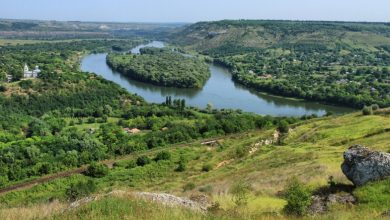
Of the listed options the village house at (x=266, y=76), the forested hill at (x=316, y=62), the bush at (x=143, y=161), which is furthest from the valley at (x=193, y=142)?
the forested hill at (x=316, y=62)

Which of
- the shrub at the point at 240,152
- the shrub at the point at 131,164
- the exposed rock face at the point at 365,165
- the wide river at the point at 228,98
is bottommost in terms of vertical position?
the wide river at the point at 228,98

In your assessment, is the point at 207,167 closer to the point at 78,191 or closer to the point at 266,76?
the point at 78,191

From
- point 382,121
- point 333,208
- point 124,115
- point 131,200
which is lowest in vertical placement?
point 124,115

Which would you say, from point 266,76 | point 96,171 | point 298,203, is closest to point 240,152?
point 96,171

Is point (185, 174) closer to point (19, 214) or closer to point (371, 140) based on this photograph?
point (371, 140)

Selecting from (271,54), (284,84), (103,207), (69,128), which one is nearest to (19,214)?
(103,207)

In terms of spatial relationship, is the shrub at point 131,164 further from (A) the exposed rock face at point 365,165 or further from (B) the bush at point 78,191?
(A) the exposed rock face at point 365,165

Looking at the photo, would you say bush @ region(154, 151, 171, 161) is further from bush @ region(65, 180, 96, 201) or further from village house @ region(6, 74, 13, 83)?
village house @ region(6, 74, 13, 83)
